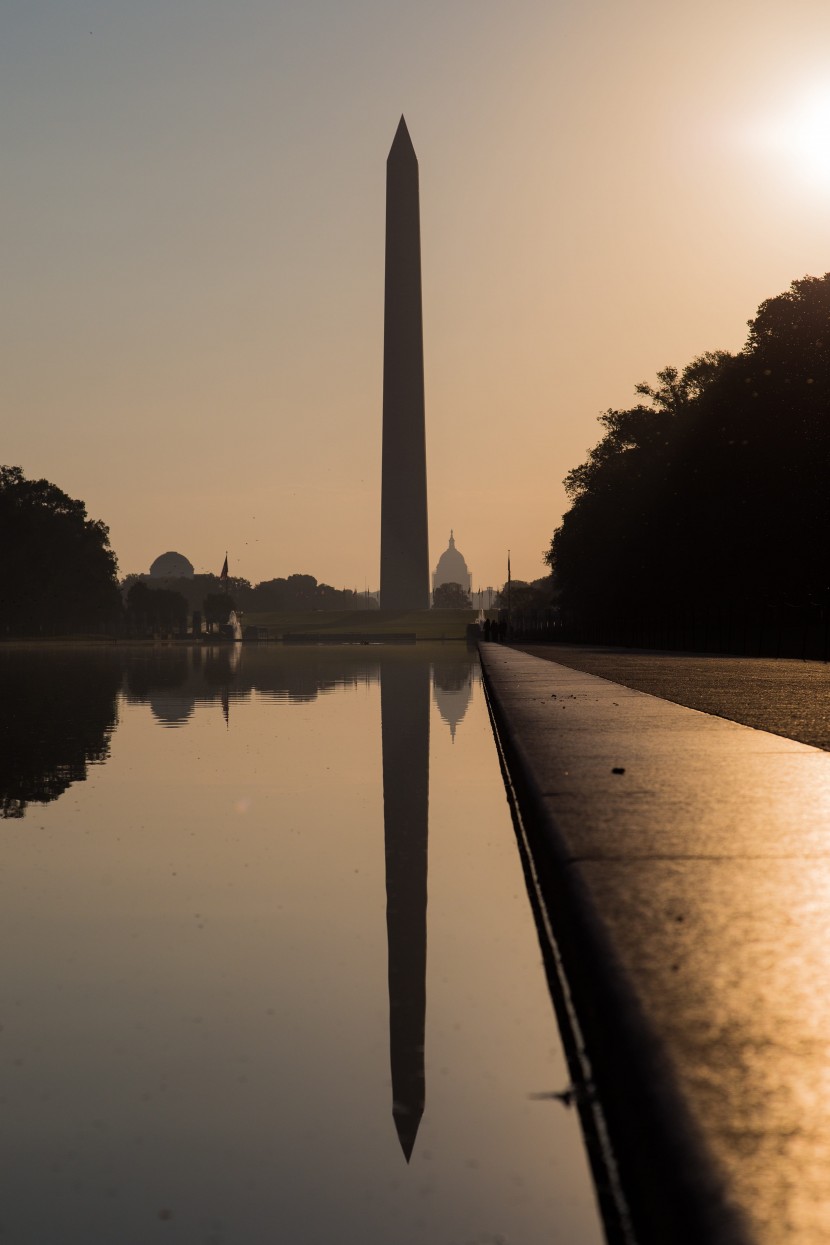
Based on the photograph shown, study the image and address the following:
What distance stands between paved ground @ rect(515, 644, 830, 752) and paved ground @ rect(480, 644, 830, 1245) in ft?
10.1

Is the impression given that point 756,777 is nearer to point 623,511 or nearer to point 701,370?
point 623,511

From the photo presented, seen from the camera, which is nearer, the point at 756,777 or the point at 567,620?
the point at 756,777

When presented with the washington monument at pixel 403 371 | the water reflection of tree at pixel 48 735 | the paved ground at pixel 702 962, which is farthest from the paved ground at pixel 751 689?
the washington monument at pixel 403 371

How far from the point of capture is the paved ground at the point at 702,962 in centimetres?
248

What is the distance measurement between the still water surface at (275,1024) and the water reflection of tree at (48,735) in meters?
0.15

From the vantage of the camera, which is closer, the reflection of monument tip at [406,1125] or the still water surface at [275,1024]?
the still water surface at [275,1024]

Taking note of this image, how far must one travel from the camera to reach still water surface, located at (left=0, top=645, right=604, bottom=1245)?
10.6ft

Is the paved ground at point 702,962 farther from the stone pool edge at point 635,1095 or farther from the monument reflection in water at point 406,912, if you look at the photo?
the monument reflection in water at point 406,912

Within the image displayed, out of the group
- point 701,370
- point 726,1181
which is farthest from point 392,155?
point 726,1181

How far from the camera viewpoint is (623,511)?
6512 cm

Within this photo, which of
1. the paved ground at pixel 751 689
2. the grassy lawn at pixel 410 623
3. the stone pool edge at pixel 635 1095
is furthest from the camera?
the grassy lawn at pixel 410 623

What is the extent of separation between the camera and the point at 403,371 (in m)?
86.8

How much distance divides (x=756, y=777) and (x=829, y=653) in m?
27.0

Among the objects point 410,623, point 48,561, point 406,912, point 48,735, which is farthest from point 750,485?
point 48,561
